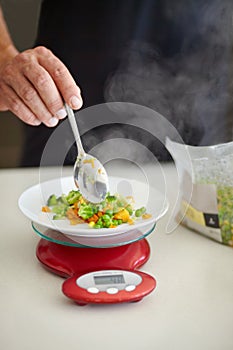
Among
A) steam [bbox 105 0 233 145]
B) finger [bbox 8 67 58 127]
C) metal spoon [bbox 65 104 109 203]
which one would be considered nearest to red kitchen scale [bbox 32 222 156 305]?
metal spoon [bbox 65 104 109 203]

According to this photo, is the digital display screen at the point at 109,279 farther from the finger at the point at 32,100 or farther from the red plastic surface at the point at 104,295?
the finger at the point at 32,100

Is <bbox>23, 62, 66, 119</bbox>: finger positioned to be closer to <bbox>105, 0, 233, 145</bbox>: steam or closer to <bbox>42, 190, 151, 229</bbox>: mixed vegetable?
<bbox>42, 190, 151, 229</bbox>: mixed vegetable

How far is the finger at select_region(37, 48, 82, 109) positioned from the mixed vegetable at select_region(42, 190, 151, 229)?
8.0 inches

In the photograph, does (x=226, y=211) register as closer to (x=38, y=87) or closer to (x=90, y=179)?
(x=90, y=179)

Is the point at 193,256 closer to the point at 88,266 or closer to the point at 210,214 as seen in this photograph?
the point at 210,214

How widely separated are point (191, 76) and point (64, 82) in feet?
2.87

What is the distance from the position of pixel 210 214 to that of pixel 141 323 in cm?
37

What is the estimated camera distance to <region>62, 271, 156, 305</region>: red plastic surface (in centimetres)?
103

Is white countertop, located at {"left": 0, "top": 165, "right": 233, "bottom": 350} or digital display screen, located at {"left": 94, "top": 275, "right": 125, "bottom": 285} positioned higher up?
digital display screen, located at {"left": 94, "top": 275, "right": 125, "bottom": 285}

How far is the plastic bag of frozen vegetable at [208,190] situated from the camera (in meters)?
1.30

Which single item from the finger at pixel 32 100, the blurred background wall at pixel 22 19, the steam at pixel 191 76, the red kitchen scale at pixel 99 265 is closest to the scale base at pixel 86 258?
the red kitchen scale at pixel 99 265

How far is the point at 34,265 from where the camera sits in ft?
4.04

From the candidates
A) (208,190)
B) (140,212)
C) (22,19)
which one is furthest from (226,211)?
(22,19)

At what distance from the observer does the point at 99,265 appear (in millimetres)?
1169
